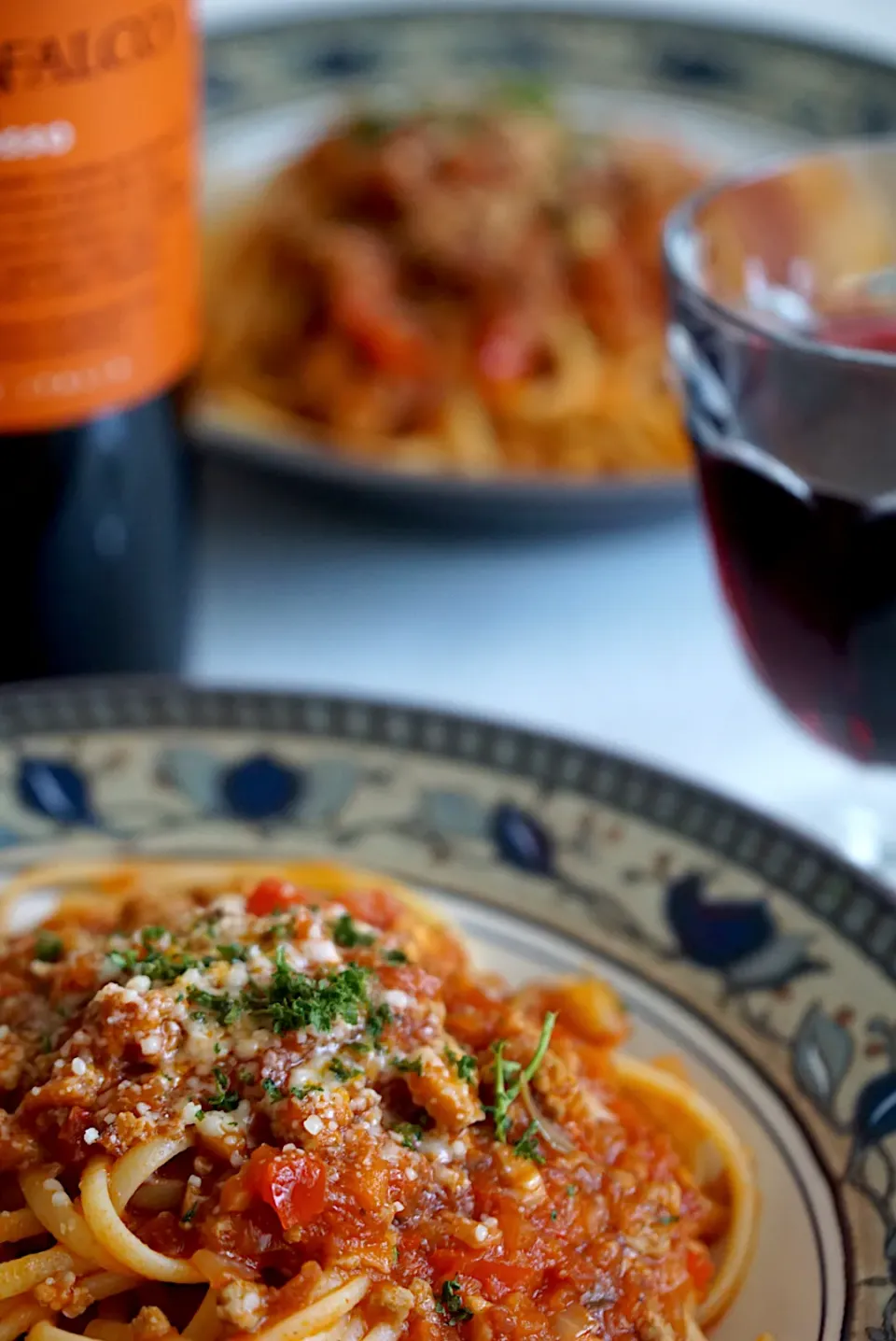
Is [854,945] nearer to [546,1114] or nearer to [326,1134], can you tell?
[546,1114]

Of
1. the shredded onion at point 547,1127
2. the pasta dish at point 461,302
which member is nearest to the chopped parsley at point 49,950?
the shredded onion at point 547,1127

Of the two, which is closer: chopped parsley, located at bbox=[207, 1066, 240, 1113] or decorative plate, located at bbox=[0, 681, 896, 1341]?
chopped parsley, located at bbox=[207, 1066, 240, 1113]

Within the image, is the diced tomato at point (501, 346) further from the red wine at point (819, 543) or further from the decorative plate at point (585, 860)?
the decorative plate at point (585, 860)

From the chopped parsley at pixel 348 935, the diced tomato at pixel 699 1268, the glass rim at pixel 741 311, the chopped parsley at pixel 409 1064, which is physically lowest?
the diced tomato at pixel 699 1268

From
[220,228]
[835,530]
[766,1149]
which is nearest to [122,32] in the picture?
[835,530]

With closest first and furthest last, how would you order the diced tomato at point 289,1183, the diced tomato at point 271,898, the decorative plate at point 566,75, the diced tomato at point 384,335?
the diced tomato at point 289,1183 < the diced tomato at point 271,898 < the diced tomato at point 384,335 < the decorative plate at point 566,75

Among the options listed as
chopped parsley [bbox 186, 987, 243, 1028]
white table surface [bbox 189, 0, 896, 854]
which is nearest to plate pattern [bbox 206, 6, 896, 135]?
white table surface [bbox 189, 0, 896, 854]

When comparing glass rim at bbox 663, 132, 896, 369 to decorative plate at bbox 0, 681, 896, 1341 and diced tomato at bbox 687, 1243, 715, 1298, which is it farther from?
diced tomato at bbox 687, 1243, 715, 1298

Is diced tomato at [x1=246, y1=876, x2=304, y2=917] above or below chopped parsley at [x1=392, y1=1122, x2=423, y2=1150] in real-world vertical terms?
above
